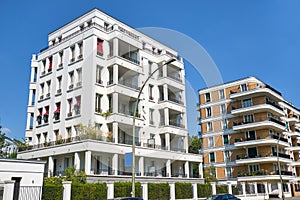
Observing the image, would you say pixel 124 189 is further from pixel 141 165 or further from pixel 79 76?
pixel 79 76

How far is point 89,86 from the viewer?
30.3 m

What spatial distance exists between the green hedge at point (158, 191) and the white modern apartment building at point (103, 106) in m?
3.11

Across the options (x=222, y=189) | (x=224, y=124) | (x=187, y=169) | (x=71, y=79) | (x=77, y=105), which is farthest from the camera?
(x=224, y=124)

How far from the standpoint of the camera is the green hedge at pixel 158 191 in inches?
1018

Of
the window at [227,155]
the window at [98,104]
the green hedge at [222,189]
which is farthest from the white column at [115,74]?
the window at [227,155]

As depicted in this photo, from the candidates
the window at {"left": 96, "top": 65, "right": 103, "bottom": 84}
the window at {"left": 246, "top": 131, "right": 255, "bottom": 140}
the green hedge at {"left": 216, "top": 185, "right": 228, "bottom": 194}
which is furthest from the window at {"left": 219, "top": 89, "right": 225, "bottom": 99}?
the window at {"left": 96, "top": 65, "right": 103, "bottom": 84}

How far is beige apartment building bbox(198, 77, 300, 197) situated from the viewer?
45.5 metres

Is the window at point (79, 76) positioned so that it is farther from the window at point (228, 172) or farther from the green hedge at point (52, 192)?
the window at point (228, 172)

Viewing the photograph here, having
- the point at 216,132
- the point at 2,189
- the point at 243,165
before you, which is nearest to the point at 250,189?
the point at 243,165

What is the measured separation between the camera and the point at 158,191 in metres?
26.6

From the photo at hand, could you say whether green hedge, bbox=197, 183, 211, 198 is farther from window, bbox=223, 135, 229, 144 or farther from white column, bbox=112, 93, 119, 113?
window, bbox=223, 135, 229, 144

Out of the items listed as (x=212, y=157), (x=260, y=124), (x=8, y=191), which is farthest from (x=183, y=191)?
(x=212, y=157)

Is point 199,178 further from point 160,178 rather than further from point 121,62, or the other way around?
point 121,62

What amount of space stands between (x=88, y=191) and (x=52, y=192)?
283 cm
